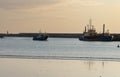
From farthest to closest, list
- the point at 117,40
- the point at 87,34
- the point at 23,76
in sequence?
1. the point at 117,40
2. the point at 87,34
3. the point at 23,76

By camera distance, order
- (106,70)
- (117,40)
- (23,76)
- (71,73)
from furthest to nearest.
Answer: (117,40), (106,70), (71,73), (23,76)

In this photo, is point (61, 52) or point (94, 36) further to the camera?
point (94, 36)

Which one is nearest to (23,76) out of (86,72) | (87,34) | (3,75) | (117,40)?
(3,75)

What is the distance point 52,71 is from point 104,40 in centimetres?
12613

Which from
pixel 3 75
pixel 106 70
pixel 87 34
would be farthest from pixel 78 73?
pixel 87 34

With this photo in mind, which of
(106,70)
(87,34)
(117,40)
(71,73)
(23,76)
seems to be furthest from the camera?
(117,40)

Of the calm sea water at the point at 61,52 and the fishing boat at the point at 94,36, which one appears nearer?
the calm sea water at the point at 61,52

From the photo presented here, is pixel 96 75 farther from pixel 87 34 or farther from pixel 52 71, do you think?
pixel 87 34

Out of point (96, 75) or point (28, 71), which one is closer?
point (96, 75)

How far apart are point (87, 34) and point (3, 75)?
128217mm

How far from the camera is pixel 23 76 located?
91.1ft

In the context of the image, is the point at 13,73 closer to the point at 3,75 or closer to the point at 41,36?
the point at 3,75

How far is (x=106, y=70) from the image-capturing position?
32625 millimetres

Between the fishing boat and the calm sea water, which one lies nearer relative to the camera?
the calm sea water
